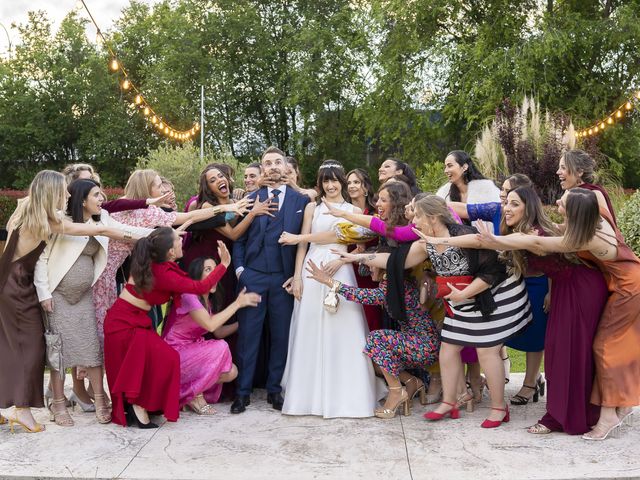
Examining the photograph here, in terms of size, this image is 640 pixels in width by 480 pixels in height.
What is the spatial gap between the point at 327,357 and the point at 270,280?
0.78 m

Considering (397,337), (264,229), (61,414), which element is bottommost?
(61,414)

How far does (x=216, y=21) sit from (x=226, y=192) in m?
30.4

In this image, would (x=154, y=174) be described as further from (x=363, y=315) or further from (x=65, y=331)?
(x=363, y=315)

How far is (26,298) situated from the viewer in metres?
5.44

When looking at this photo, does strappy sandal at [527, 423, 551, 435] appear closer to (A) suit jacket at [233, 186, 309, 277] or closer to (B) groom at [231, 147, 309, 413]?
(B) groom at [231, 147, 309, 413]

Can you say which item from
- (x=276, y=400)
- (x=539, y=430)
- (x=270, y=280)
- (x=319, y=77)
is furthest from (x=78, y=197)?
(x=319, y=77)

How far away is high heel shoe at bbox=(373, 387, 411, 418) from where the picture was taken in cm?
566

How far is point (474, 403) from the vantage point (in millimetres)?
5996

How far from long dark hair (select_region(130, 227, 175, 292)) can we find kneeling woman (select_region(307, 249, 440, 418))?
111 centimetres

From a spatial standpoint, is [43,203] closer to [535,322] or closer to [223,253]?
[223,253]

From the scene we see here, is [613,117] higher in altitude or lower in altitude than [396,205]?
higher

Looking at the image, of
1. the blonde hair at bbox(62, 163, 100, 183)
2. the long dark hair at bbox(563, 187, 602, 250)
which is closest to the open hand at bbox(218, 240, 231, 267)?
the blonde hair at bbox(62, 163, 100, 183)

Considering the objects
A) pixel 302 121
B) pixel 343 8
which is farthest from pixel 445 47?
pixel 302 121

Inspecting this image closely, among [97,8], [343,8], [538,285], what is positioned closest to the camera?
[538,285]
